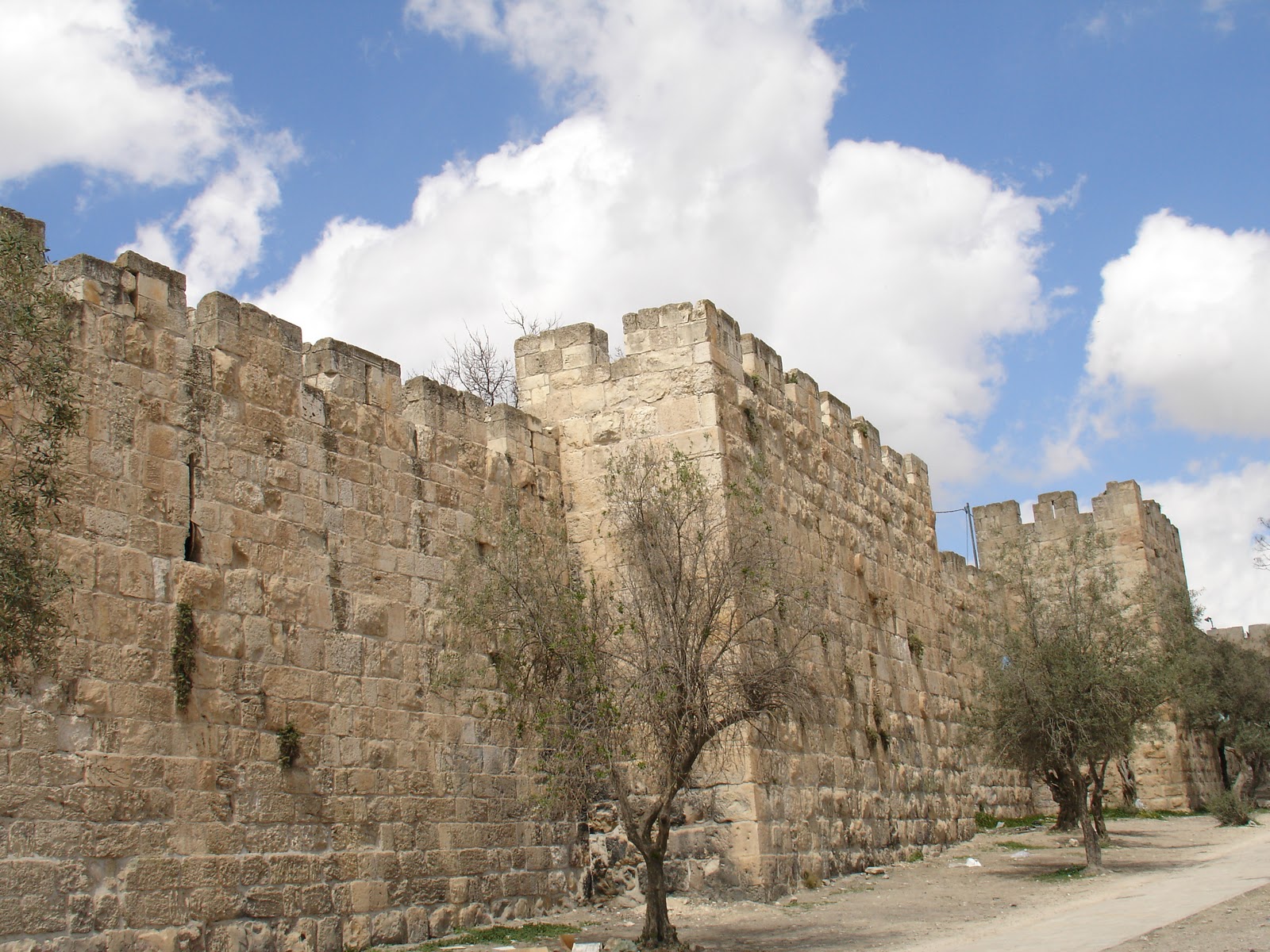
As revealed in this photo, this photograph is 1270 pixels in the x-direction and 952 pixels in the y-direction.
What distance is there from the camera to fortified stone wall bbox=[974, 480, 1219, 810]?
2406cm

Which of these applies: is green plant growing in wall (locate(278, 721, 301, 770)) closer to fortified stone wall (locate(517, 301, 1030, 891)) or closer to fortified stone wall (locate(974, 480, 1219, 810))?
fortified stone wall (locate(517, 301, 1030, 891))

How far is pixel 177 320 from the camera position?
9.23 m

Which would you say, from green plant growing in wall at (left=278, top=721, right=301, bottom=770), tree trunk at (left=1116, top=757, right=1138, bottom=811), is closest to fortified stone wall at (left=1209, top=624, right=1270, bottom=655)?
tree trunk at (left=1116, top=757, right=1138, bottom=811)

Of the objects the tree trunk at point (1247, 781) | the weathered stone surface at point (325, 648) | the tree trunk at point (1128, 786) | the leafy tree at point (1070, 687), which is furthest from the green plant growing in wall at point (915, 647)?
the tree trunk at point (1247, 781)

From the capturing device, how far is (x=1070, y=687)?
1460cm

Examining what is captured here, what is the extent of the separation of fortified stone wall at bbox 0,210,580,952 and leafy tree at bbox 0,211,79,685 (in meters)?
0.41

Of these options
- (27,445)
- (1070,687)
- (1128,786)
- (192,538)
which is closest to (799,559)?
(1070,687)

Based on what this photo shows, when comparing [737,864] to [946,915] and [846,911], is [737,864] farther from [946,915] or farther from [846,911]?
[946,915]

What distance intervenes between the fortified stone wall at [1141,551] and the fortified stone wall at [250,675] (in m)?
14.9

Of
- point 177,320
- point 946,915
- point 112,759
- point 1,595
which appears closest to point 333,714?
point 112,759

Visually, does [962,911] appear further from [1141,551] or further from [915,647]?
[1141,551]

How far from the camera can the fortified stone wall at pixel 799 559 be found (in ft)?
39.8

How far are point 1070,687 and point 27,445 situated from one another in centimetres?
1127

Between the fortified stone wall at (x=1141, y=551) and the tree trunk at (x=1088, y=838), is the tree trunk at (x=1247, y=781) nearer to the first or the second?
the fortified stone wall at (x=1141, y=551)
